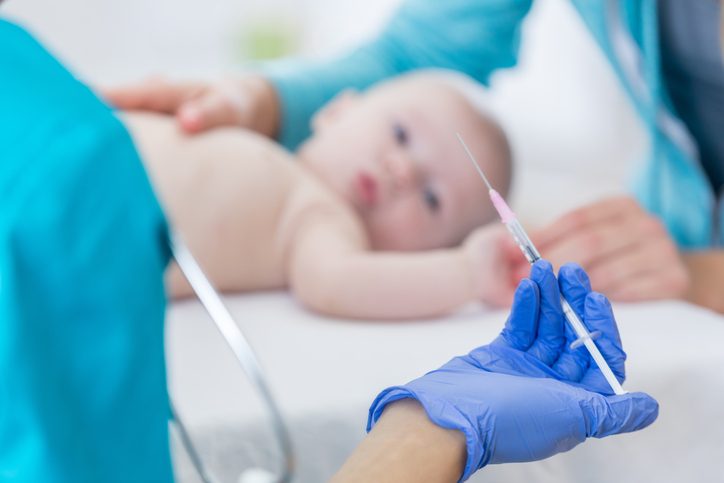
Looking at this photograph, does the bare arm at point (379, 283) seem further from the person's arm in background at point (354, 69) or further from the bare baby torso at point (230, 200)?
the person's arm in background at point (354, 69)

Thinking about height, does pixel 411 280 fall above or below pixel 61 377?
below

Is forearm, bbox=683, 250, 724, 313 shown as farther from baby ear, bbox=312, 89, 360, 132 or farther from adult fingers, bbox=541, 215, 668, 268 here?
baby ear, bbox=312, 89, 360, 132

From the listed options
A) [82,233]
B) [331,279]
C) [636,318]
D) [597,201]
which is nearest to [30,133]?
[82,233]

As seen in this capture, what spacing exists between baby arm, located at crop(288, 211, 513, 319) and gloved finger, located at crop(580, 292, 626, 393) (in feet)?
0.93

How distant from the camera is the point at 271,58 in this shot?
92.4 inches

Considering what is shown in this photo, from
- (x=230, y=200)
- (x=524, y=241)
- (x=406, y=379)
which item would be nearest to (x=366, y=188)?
(x=230, y=200)

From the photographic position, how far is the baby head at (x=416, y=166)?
3.55 feet

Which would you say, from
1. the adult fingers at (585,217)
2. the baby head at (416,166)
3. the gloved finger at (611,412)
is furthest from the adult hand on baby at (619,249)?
the gloved finger at (611,412)

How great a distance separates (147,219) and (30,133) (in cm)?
10

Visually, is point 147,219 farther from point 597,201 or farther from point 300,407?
point 597,201

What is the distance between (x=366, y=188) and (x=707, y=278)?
421 millimetres

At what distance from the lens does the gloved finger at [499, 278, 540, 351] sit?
57 centimetres

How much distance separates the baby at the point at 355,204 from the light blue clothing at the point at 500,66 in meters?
0.17

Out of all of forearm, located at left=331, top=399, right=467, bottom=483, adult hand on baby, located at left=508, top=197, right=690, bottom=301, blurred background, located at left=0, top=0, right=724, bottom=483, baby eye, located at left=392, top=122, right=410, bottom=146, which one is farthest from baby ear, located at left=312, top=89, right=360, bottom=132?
forearm, located at left=331, top=399, right=467, bottom=483
